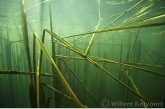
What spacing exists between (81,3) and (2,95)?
784 centimetres

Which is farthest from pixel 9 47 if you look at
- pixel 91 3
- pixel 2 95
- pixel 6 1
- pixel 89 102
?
pixel 89 102

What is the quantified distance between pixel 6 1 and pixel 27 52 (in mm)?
8467

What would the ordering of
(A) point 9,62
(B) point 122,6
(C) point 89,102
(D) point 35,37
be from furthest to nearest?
(C) point 89,102, (B) point 122,6, (A) point 9,62, (D) point 35,37

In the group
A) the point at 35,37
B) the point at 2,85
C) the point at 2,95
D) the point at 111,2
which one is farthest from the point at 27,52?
the point at 2,85

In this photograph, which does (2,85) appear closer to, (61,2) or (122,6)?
(61,2)

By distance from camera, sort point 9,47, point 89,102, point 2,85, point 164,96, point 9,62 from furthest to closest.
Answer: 1. point 164,96
2. point 89,102
3. point 2,85
4. point 9,62
5. point 9,47

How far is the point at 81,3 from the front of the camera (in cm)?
772

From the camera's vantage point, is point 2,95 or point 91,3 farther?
point 91,3

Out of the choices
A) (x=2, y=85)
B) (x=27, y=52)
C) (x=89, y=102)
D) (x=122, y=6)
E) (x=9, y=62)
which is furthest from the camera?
(x=89, y=102)

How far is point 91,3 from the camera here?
7625 millimetres

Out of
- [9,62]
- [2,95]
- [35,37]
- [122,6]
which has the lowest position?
[2,95]

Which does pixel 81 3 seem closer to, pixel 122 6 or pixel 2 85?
pixel 122 6

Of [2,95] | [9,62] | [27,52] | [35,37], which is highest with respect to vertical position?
[35,37]

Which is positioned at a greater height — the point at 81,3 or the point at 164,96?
the point at 81,3
